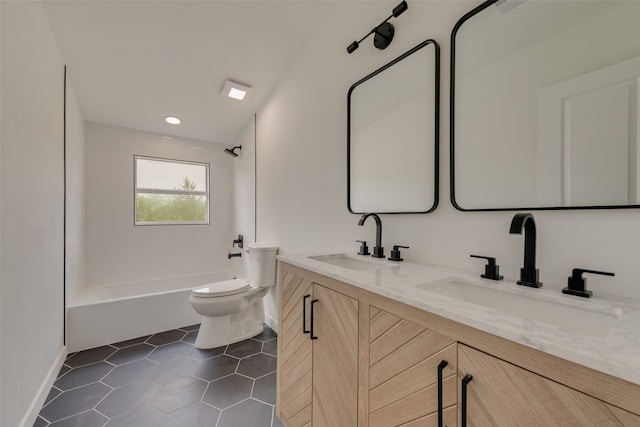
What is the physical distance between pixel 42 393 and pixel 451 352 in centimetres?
232

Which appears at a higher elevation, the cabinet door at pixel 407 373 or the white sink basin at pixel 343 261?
the white sink basin at pixel 343 261

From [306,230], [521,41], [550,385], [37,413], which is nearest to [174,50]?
[306,230]

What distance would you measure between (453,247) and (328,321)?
2.07 ft

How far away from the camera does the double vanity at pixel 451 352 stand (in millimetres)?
442

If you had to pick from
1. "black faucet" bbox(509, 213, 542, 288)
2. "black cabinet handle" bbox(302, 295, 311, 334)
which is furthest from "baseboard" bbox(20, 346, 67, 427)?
"black faucet" bbox(509, 213, 542, 288)

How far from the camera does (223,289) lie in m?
2.24

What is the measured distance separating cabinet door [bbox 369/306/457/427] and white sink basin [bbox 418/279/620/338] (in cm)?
19

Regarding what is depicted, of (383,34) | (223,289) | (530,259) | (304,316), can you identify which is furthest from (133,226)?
(530,259)

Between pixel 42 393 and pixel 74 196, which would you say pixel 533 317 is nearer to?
pixel 42 393

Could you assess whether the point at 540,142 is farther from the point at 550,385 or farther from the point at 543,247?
the point at 550,385

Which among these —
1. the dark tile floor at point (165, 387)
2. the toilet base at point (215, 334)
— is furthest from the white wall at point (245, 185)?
the dark tile floor at point (165, 387)

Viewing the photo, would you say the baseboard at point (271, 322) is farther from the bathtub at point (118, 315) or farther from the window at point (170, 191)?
the window at point (170, 191)

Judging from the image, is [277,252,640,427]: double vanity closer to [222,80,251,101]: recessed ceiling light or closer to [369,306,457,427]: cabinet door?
[369,306,457,427]: cabinet door

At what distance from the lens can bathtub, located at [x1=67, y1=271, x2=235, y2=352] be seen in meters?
2.20
